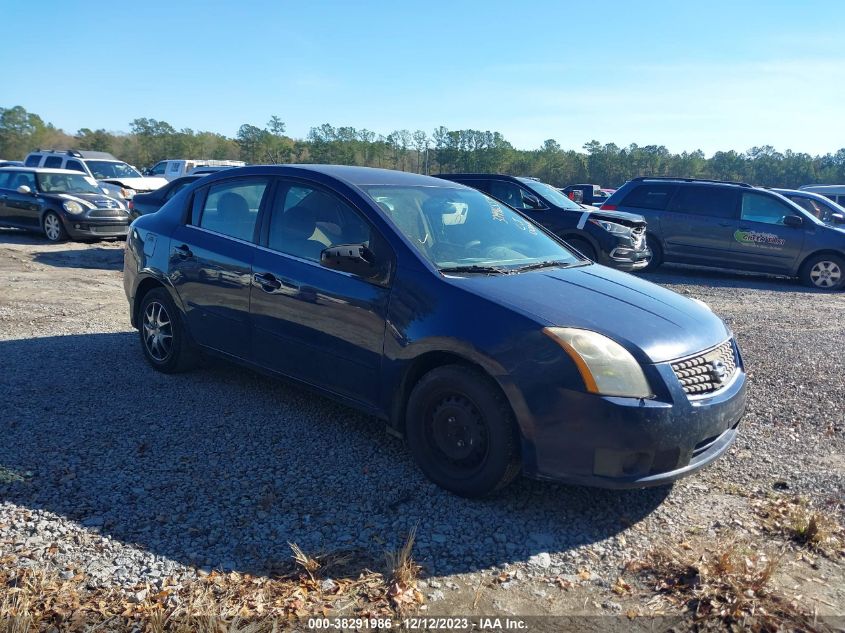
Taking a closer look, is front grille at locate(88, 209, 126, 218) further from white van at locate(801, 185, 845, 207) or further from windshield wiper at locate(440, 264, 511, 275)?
white van at locate(801, 185, 845, 207)

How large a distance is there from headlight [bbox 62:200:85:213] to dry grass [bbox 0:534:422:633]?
12.7 meters

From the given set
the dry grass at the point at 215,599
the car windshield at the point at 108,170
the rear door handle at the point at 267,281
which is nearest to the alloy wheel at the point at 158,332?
the rear door handle at the point at 267,281

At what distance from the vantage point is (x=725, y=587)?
288 cm

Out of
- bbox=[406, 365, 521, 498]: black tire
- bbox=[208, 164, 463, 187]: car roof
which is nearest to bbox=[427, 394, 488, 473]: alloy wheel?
bbox=[406, 365, 521, 498]: black tire

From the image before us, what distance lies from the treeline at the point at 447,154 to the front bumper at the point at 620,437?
2059 inches

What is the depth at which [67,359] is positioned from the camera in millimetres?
5949

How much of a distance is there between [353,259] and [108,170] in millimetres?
20238

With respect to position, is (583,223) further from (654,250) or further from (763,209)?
(763,209)

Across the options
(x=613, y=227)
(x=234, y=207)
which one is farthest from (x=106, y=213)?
(x=234, y=207)

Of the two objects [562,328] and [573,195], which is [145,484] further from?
[573,195]

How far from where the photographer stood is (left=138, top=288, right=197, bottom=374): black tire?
5410 mm

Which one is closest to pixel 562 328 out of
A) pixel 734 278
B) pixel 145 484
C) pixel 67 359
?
pixel 145 484

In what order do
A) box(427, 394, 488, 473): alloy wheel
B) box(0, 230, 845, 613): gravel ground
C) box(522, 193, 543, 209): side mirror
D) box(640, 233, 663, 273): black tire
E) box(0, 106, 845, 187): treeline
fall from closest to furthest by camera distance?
box(0, 230, 845, 613): gravel ground, box(427, 394, 488, 473): alloy wheel, box(522, 193, 543, 209): side mirror, box(640, 233, 663, 273): black tire, box(0, 106, 845, 187): treeline

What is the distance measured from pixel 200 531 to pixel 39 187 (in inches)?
555
